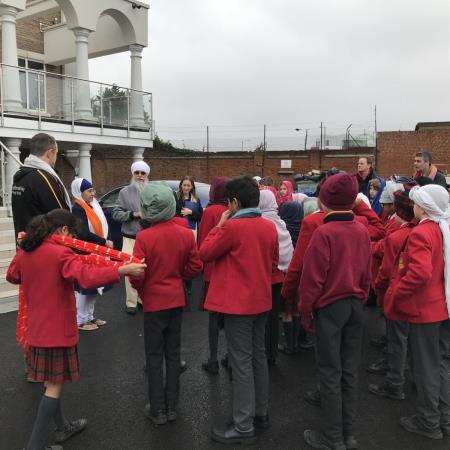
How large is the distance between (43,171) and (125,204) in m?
2.25

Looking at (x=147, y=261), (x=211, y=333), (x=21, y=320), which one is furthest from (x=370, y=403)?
(x=21, y=320)

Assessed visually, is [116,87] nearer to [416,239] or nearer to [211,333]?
[211,333]

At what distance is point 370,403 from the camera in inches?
149

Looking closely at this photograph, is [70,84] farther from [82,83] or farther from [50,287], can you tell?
[50,287]

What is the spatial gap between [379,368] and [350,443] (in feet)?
4.94

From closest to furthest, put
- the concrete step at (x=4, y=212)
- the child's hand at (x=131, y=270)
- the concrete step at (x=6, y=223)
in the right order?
the child's hand at (x=131, y=270), the concrete step at (x=6, y=223), the concrete step at (x=4, y=212)

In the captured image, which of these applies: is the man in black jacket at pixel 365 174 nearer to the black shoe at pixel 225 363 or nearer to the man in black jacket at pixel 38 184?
the black shoe at pixel 225 363

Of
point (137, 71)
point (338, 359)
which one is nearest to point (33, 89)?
point (137, 71)

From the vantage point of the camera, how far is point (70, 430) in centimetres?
325

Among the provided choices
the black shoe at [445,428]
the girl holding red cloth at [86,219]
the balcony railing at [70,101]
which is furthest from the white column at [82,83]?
the black shoe at [445,428]

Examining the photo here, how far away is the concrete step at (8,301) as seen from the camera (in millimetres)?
6265

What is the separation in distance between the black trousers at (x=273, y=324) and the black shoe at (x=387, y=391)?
37.8 inches

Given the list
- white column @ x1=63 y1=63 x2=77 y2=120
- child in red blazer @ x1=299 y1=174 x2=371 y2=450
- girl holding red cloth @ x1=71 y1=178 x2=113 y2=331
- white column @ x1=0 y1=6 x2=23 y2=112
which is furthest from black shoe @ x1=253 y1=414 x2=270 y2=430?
white column @ x1=63 y1=63 x2=77 y2=120

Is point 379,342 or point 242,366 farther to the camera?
point 379,342
